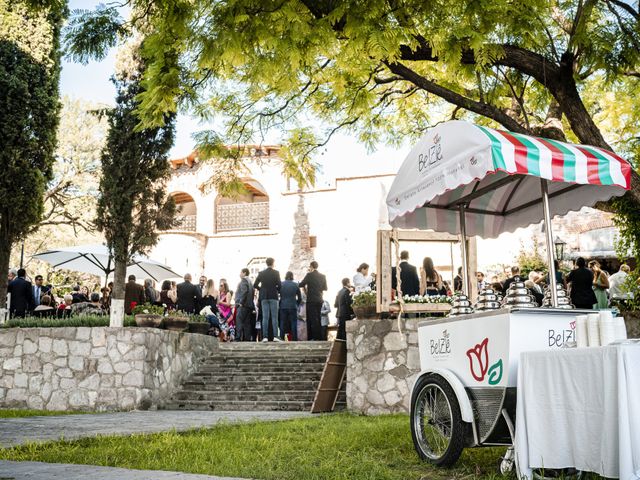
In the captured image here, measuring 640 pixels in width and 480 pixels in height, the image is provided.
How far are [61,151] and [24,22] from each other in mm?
14680

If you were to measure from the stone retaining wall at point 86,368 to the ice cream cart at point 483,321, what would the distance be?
21.6 feet

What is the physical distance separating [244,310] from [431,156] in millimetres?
10380

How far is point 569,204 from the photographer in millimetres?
5980

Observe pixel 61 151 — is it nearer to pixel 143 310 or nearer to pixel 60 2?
pixel 143 310

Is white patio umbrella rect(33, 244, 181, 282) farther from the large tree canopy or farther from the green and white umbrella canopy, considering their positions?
the green and white umbrella canopy

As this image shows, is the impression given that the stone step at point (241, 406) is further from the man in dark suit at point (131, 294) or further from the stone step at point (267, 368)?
the man in dark suit at point (131, 294)

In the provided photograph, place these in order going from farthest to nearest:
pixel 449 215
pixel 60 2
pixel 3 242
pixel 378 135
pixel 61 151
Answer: pixel 61 151, pixel 3 242, pixel 378 135, pixel 449 215, pixel 60 2

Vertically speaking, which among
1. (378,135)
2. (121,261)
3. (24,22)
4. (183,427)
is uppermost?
(24,22)

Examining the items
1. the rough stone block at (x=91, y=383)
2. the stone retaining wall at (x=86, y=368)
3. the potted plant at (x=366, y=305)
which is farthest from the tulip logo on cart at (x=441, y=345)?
the rough stone block at (x=91, y=383)

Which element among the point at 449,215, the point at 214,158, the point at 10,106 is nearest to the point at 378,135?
the point at 214,158

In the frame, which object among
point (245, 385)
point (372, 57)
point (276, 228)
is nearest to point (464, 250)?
point (372, 57)

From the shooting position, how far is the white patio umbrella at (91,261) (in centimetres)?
1527

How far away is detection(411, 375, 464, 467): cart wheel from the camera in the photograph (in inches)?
183

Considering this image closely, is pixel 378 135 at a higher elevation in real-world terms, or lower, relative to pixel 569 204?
higher
